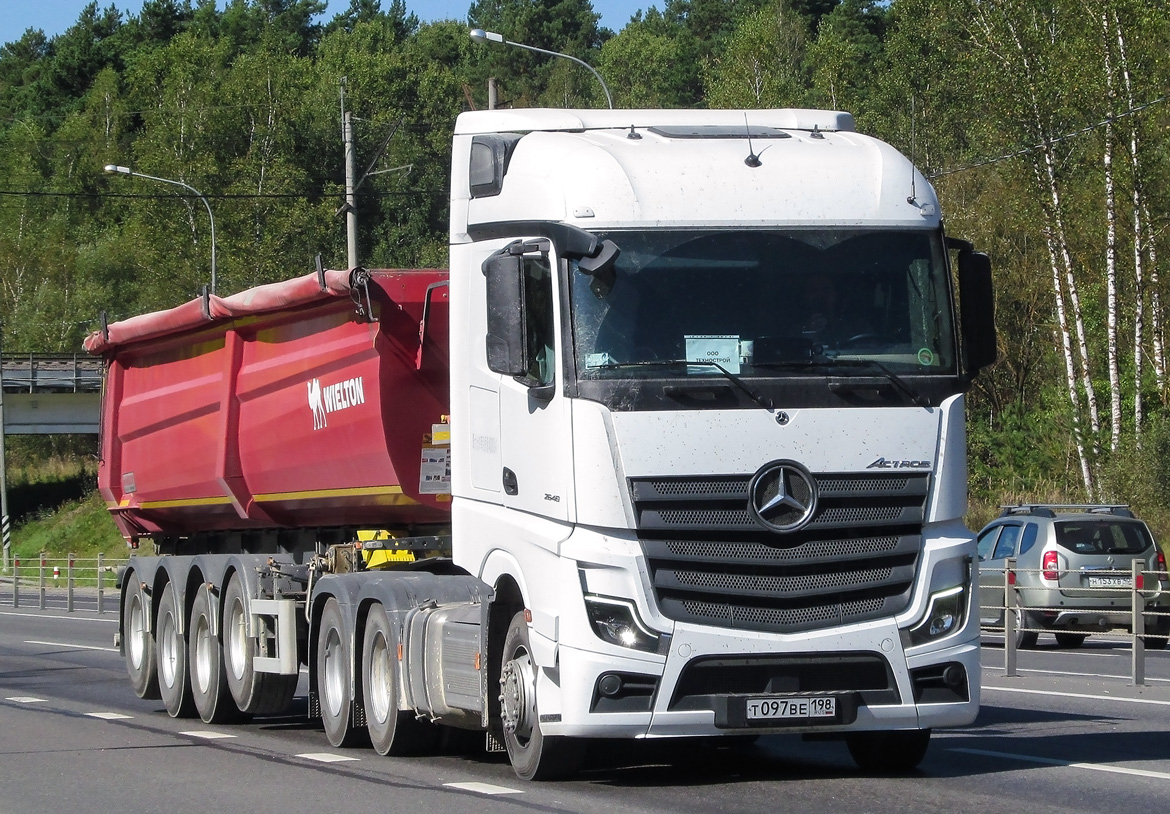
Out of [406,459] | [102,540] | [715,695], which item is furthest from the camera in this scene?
[102,540]

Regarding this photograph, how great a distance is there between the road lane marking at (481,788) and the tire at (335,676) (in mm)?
2180

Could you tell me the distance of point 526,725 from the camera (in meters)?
9.56

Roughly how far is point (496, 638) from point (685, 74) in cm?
9243

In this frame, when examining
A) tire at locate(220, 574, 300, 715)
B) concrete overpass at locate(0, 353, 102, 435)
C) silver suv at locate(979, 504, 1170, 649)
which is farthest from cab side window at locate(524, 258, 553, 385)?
concrete overpass at locate(0, 353, 102, 435)

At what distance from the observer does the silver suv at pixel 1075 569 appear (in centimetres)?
2206

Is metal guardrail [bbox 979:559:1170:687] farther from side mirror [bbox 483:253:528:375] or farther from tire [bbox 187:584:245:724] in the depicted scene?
side mirror [bbox 483:253:528:375]

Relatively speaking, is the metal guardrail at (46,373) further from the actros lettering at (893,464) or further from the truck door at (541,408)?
the actros lettering at (893,464)

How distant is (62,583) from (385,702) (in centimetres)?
4286

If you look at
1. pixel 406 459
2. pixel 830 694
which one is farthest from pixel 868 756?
pixel 406 459

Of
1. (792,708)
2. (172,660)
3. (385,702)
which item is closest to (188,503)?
(172,660)

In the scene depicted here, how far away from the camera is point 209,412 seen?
15.3 m

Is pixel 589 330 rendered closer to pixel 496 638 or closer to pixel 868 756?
pixel 496 638

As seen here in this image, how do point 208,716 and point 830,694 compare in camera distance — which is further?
point 208,716

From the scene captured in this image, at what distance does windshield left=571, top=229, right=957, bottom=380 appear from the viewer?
354 inches
